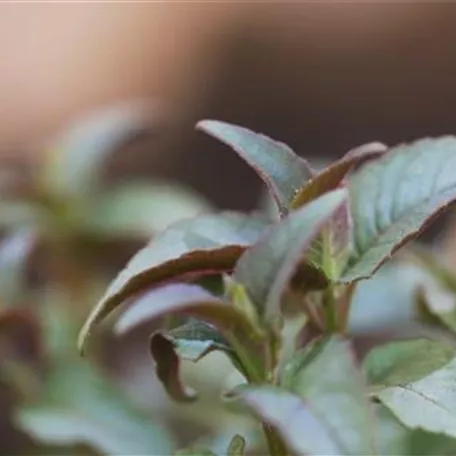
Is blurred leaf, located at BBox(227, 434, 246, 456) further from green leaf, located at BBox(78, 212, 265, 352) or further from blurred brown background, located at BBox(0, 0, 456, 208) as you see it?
blurred brown background, located at BBox(0, 0, 456, 208)

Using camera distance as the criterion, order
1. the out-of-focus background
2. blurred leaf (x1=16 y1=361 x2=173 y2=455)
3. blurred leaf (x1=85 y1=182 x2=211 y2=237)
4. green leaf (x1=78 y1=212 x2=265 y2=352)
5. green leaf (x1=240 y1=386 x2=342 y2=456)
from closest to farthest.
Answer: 1. green leaf (x1=240 y1=386 x2=342 y2=456)
2. green leaf (x1=78 y1=212 x2=265 y2=352)
3. blurred leaf (x1=16 y1=361 x2=173 y2=455)
4. blurred leaf (x1=85 y1=182 x2=211 y2=237)
5. the out-of-focus background

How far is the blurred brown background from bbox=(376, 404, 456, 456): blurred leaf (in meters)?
1.33

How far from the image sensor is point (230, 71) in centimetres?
232

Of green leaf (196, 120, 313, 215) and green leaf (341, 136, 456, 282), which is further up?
green leaf (196, 120, 313, 215)

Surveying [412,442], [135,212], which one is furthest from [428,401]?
[135,212]

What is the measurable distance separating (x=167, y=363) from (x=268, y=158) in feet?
0.39

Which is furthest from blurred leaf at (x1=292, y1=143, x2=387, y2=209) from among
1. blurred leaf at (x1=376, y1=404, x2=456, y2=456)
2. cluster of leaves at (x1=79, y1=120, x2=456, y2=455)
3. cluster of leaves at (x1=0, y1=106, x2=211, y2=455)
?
cluster of leaves at (x1=0, y1=106, x2=211, y2=455)

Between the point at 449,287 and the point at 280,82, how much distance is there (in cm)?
141

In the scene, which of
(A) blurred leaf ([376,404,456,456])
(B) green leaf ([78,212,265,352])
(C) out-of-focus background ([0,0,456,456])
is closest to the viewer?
(B) green leaf ([78,212,265,352])

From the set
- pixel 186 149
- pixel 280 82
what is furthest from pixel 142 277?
pixel 280 82

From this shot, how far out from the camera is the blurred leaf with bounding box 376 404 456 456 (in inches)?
30.5

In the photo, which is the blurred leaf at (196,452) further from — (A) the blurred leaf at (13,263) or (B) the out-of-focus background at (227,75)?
(B) the out-of-focus background at (227,75)

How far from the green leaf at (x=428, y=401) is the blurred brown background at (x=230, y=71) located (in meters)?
1.54

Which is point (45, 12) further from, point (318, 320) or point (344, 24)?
point (318, 320)
